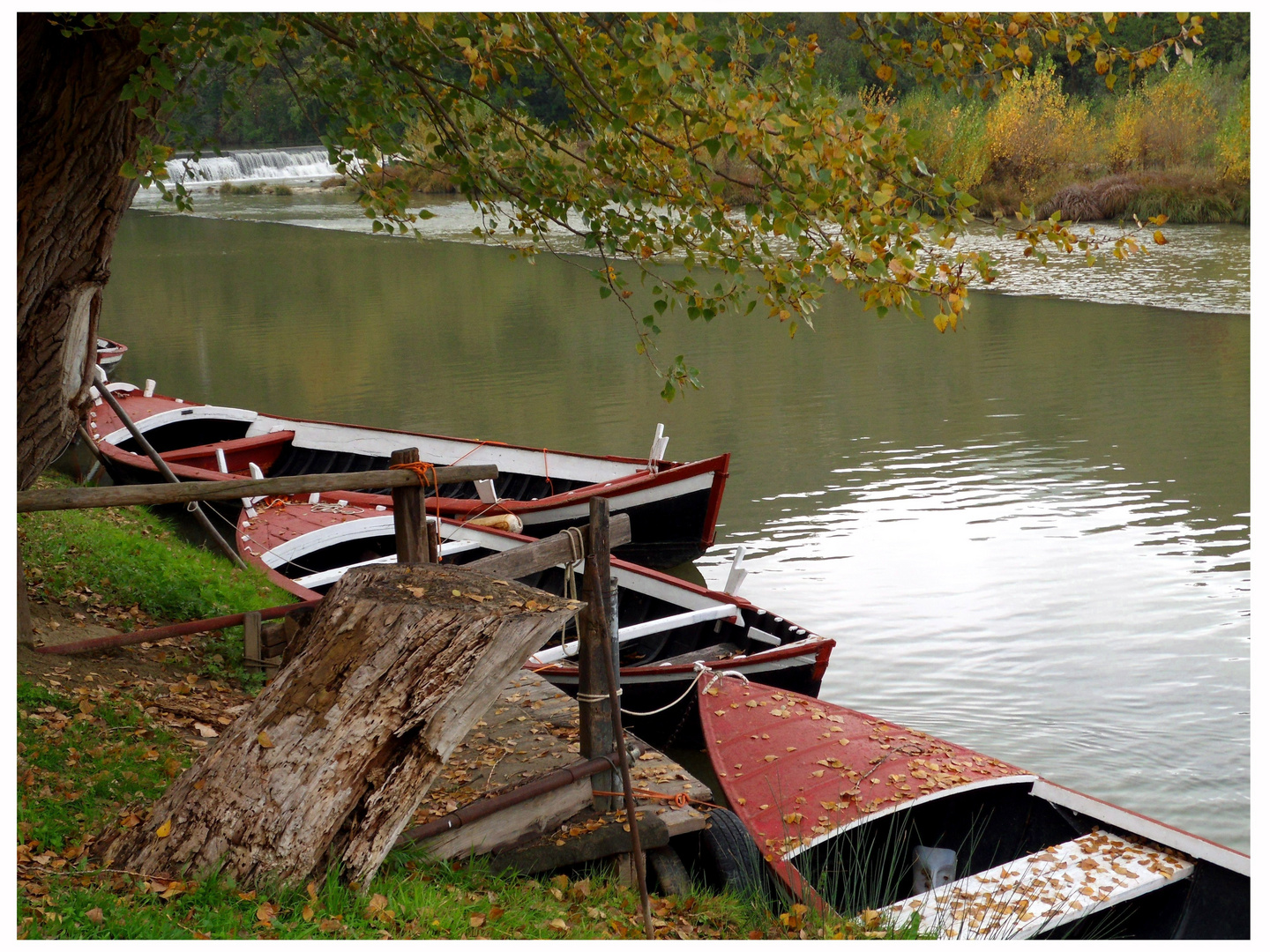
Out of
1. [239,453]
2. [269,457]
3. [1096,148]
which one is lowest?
[269,457]

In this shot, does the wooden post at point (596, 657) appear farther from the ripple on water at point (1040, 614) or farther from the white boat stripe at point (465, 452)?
the white boat stripe at point (465, 452)

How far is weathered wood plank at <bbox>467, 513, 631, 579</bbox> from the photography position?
3865mm

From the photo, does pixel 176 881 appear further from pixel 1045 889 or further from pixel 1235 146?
pixel 1235 146

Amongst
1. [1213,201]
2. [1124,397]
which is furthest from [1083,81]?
[1124,397]

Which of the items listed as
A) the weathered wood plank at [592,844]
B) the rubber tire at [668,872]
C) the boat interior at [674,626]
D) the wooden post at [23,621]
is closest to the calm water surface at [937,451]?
the boat interior at [674,626]

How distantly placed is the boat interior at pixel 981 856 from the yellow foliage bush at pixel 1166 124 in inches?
1143

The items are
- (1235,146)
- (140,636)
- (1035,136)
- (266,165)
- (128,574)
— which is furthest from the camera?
(266,165)

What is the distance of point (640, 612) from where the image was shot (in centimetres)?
717

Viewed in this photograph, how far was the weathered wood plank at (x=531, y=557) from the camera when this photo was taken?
3865mm

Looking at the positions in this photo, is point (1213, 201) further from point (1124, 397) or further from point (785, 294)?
point (785, 294)

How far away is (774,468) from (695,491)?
10.2ft

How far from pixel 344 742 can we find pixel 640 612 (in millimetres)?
4013

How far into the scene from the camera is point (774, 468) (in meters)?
11.8

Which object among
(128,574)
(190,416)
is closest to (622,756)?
(128,574)
